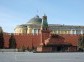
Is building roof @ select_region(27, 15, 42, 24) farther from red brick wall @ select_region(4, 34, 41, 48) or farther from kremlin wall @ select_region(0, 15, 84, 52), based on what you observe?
red brick wall @ select_region(4, 34, 41, 48)

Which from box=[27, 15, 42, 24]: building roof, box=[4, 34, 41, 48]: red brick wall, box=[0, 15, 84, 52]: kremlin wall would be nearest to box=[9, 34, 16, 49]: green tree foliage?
box=[0, 15, 84, 52]: kremlin wall

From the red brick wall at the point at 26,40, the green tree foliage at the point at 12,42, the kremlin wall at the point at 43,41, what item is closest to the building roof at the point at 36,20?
the kremlin wall at the point at 43,41

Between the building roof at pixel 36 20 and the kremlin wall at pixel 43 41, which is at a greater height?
the building roof at pixel 36 20

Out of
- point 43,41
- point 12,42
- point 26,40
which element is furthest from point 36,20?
point 12,42

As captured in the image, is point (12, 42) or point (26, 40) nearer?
point (12, 42)

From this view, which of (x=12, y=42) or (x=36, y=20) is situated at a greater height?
(x=36, y=20)

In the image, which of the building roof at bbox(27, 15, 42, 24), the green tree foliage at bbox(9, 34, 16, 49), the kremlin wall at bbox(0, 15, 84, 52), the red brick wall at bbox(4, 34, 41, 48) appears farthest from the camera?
the building roof at bbox(27, 15, 42, 24)

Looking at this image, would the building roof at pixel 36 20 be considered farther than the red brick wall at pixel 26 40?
Yes

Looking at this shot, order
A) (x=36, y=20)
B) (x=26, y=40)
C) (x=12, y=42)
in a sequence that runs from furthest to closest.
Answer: (x=36, y=20) → (x=26, y=40) → (x=12, y=42)

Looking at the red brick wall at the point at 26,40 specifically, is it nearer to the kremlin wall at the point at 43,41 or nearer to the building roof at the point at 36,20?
the kremlin wall at the point at 43,41

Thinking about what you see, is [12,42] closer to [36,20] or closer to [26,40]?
[26,40]

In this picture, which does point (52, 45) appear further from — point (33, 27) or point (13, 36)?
point (33, 27)

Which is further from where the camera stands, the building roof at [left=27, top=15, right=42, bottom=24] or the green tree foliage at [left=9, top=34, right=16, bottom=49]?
the building roof at [left=27, top=15, right=42, bottom=24]

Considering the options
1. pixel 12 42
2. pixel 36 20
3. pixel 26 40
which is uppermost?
pixel 36 20
